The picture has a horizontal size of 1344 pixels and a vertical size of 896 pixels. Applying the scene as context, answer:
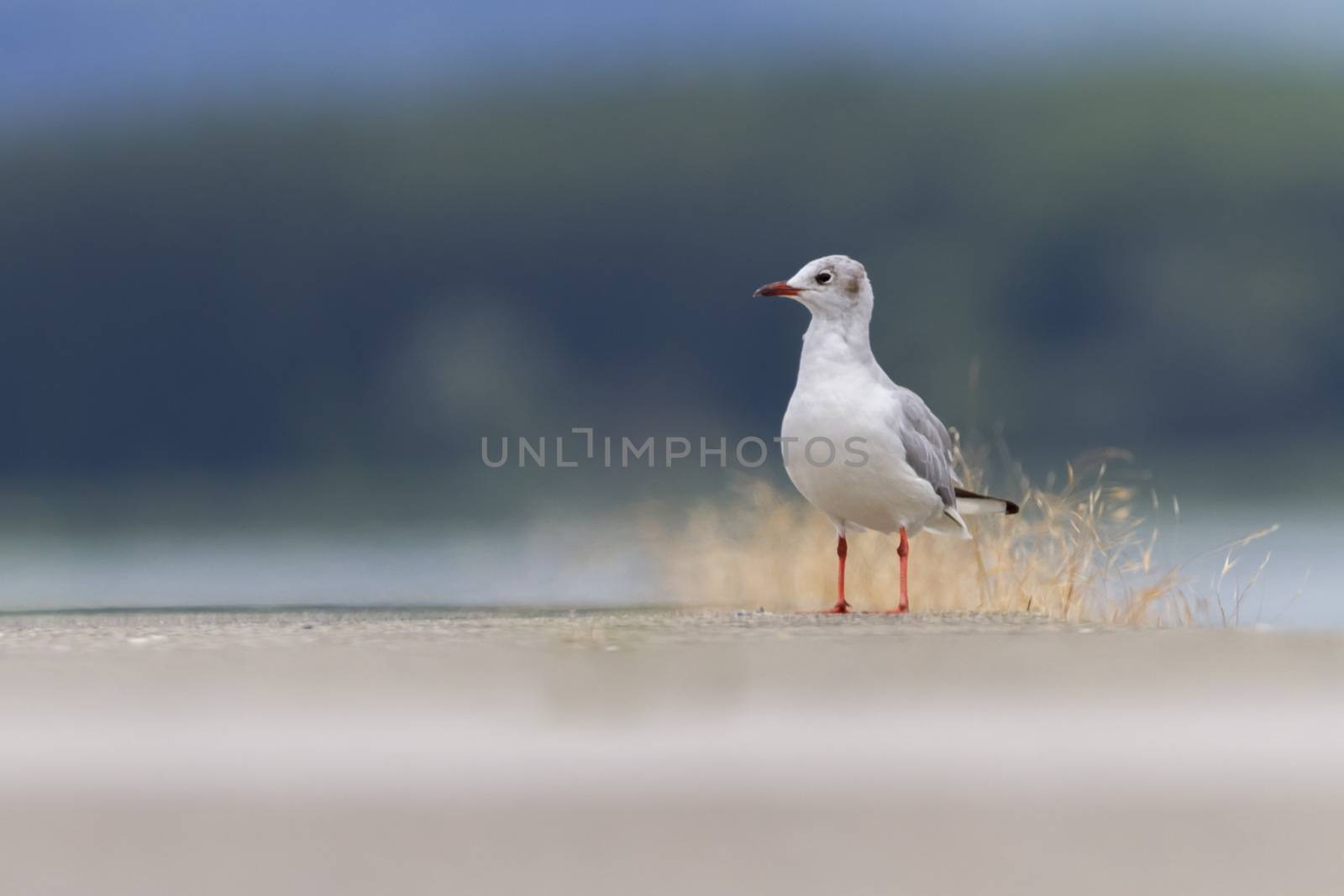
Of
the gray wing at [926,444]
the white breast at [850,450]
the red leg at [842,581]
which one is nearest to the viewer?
the white breast at [850,450]

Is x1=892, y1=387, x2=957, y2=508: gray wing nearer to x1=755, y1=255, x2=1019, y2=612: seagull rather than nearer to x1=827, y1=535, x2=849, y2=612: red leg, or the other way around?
x1=755, y1=255, x2=1019, y2=612: seagull

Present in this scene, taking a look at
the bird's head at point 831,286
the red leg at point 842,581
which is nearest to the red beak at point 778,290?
the bird's head at point 831,286

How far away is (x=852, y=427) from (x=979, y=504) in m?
1.00

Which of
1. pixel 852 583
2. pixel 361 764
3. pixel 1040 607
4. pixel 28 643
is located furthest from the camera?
pixel 852 583

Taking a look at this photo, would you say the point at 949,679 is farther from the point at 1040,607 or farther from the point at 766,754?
the point at 1040,607

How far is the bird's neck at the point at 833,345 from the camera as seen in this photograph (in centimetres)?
569

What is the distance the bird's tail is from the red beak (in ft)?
3.89

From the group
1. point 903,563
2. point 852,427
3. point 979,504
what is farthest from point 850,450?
point 979,504

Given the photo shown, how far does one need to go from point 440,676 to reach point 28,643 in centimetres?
148

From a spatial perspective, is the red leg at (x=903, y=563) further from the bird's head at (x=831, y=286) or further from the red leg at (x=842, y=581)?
the bird's head at (x=831, y=286)

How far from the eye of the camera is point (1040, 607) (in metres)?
6.45

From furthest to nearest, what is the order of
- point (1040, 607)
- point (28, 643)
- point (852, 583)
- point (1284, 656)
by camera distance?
point (852, 583)
point (1040, 607)
point (28, 643)
point (1284, 656)

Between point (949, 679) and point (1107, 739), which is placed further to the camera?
point (949, 679)

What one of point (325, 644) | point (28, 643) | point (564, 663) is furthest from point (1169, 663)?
point (28, 643)
